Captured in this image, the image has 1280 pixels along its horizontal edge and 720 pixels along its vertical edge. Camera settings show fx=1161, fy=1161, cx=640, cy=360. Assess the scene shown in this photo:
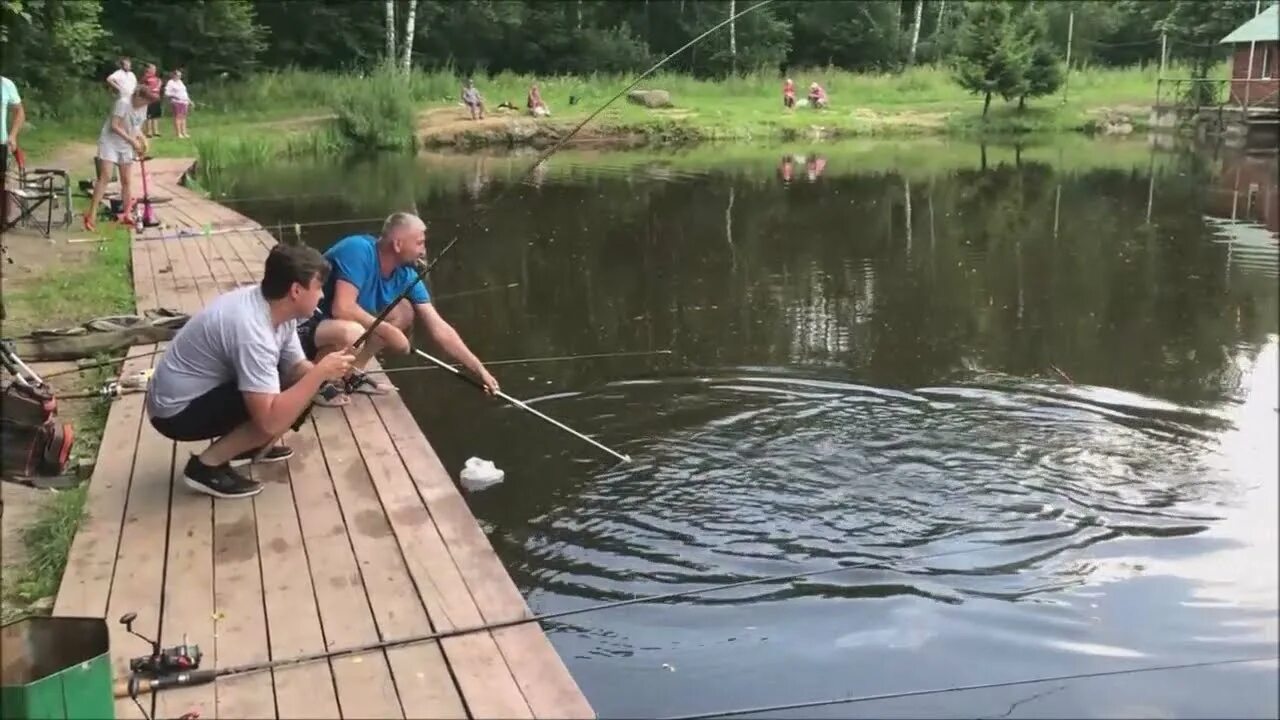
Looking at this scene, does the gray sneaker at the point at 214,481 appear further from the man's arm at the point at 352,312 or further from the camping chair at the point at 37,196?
the camping chair at the point at 37,196

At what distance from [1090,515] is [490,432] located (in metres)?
2.81

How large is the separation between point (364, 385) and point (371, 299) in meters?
0.54

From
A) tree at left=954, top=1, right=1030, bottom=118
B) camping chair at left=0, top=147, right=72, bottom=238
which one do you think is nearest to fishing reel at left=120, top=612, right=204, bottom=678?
camping chair at left=0, top=147, right=72, bottom=238

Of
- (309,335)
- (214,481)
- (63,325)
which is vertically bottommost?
(214,481)

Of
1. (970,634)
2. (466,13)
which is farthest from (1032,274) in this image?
(466,13)

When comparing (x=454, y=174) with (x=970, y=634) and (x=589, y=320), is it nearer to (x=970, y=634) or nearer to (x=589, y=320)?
(x=589, y=320)

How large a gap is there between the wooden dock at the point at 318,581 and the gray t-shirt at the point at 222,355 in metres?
0.39

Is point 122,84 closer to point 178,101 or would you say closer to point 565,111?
point 178,101

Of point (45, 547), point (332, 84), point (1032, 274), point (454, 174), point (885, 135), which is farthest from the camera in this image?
point (885, 135)

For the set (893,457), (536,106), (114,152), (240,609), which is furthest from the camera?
(536,106)

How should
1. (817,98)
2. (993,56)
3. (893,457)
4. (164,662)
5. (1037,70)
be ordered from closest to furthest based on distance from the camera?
(164,662)
(893,457)
(993,56)
(1037,70)
(817,98)

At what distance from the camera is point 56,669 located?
251cm

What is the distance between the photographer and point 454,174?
64.8 ft

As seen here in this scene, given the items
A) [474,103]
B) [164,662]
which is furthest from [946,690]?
[474,103]
